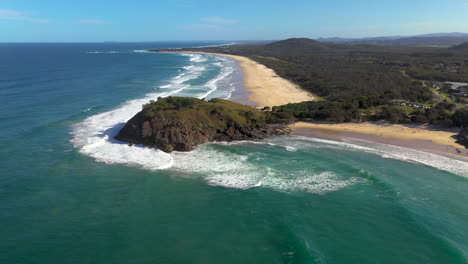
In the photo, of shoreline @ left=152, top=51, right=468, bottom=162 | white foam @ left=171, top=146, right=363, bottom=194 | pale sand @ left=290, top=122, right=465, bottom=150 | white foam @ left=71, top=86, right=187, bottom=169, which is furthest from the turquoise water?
pale sand @ left=290, top=122, right=465, bottom=150

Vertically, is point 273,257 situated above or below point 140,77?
below

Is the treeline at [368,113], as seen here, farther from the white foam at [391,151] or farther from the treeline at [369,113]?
the white foam at [391,151]

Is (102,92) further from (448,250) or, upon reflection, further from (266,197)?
(448,250)

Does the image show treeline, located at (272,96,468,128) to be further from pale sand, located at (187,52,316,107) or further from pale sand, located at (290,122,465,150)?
pale sand, located at (187,52,316,107)

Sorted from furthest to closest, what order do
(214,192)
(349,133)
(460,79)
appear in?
1. (460,79)
2. (349,133)
3. (214,192)

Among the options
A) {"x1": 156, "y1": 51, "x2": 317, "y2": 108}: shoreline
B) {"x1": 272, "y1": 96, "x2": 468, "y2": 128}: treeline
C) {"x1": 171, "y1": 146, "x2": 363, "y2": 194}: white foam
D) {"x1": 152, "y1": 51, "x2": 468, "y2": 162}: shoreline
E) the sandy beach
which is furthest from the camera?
{"x1": 156, "y1": 51, "x2": 317, "y2": 108}: shoreline

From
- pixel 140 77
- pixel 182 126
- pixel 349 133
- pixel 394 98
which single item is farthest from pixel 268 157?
pixel 140 77

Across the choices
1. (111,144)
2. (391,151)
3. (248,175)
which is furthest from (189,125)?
(391,151)

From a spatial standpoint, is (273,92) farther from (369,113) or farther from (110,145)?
(110,145)
